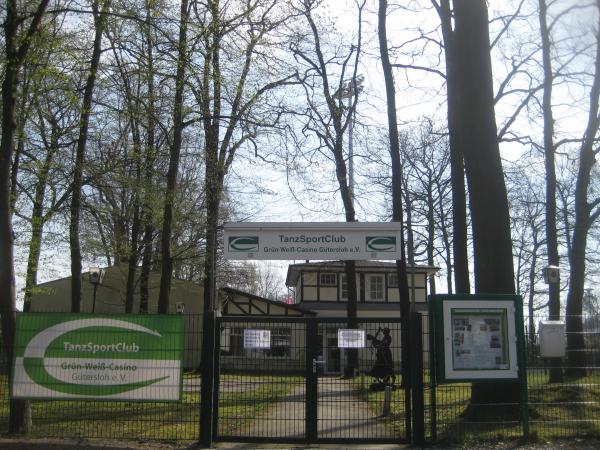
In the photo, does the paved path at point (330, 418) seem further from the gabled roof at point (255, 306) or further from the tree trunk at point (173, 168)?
the gabled roof at point (255, 306)

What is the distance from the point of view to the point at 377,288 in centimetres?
4275

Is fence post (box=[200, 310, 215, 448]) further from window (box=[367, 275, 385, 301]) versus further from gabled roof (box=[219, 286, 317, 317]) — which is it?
window (box=[367, 275, 385, 301])

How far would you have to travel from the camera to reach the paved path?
10.0 metres

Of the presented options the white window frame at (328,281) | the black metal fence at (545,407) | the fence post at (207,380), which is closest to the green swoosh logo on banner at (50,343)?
the fence post at (207,380)

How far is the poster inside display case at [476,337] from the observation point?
32.0ft

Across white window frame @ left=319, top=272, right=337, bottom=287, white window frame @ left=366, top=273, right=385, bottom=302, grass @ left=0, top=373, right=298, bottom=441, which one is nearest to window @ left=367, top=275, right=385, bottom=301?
white window frame @ left=366, top=273, right=385, bottom=302

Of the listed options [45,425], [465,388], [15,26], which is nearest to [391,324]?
[465,388]

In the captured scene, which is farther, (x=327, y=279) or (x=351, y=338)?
(x=327, y=279)

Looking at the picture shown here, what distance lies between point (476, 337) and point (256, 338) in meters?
3.37

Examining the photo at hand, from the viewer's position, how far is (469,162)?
12383mm

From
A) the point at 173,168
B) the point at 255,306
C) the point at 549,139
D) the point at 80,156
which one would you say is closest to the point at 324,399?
the point at 173,168

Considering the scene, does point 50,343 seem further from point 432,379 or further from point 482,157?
point 482,157

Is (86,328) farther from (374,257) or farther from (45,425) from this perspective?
(374,257)

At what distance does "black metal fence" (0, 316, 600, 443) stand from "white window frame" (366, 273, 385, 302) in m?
31.5
